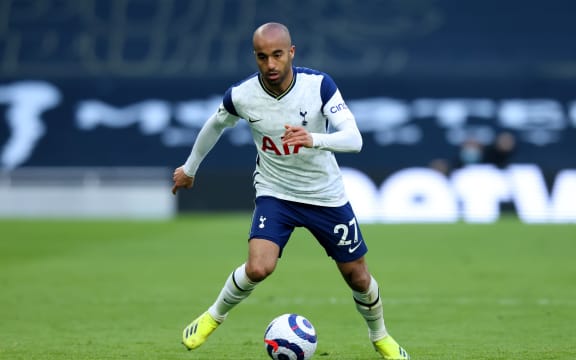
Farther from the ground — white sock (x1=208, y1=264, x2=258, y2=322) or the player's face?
the player's face

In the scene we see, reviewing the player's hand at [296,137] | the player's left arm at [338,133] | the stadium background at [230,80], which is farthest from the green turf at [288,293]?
the stadium background at [230,80]

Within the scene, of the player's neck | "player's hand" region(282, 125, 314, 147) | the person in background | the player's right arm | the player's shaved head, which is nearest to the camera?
"player's hand" region(282, 125, 314, 147)

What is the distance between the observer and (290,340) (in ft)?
21.9

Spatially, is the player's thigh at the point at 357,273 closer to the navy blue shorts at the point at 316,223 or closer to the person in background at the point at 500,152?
the navy blue shorts at the point at 316,223

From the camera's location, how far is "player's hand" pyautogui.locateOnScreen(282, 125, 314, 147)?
6.41 meters

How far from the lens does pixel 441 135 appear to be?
26.9m

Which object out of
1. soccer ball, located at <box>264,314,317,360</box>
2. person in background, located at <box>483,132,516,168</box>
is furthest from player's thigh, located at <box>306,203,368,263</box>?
person in background, located at <box>483,132,516,168</box>

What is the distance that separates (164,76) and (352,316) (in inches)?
752

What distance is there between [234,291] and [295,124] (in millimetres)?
1184

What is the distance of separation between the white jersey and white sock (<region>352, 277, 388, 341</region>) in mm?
638

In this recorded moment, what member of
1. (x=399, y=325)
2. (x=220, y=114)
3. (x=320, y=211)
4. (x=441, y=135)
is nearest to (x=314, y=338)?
(x=320, y=211)

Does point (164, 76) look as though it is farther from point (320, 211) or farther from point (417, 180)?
point (320, 211)

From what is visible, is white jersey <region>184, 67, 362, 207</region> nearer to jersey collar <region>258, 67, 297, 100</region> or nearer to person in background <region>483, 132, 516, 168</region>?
jersey collar <region>258, 67, 297, 100</region>

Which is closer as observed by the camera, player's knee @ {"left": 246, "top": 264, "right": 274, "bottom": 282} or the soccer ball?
the soccer ball
